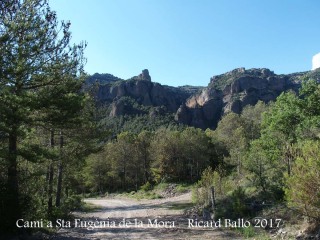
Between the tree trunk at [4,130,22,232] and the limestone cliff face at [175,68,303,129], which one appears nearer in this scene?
the tree trunk at [4,130,22,232]

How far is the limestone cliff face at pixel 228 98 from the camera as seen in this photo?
432ft

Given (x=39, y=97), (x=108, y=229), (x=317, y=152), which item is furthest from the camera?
(x=108, y=229)

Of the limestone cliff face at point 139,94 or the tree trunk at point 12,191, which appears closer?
the tree trunk at point 12,191

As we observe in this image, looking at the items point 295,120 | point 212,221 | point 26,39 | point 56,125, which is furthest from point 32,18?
point 295,120

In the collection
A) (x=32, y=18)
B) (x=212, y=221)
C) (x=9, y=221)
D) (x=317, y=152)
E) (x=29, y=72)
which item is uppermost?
(x=32, y=18)

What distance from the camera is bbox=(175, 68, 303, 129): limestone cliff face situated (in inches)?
5182

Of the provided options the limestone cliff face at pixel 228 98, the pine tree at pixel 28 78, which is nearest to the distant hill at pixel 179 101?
the limestone cliff face at pixel 228 98

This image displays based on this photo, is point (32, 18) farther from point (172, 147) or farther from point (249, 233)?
point (172, 147)

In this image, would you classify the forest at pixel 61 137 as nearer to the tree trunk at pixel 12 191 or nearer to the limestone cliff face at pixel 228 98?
the tree trunk at pixel 12 191

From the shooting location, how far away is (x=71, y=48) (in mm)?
12344

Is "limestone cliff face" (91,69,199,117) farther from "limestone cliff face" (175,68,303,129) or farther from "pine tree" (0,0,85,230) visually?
"pine tree" (0,0,85,230)

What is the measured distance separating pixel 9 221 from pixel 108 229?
4.66 meters

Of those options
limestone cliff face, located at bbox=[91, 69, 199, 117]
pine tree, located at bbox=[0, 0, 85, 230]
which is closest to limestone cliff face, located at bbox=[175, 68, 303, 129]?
limestone cliff face, located at bbox=[91, 69, 199, 117]

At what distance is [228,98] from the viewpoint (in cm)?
14262
